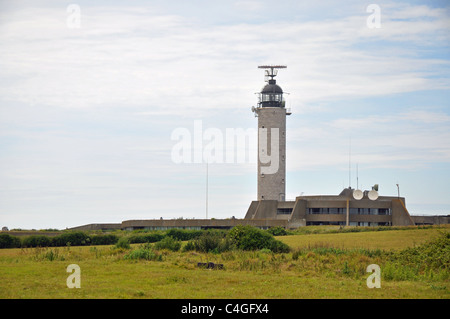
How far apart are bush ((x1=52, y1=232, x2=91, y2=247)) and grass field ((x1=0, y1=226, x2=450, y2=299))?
12.9 meters

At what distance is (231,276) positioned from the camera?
26.9 m

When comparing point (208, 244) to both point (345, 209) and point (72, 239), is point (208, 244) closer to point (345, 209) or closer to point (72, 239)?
point (72, 239)

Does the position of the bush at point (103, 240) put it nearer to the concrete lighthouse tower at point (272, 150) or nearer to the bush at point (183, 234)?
the bush at point (183, 234)

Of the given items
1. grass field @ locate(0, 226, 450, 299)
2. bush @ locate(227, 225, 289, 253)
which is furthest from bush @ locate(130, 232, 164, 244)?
grass field @ locate(0, 226, 450, 299)

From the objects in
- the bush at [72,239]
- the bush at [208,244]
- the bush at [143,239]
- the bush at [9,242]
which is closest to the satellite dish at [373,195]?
the bush at [143,239]

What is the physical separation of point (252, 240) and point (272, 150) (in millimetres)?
A: 53233

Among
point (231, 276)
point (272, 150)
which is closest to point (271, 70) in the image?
point (272, 150)

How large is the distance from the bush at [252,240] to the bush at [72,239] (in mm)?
16201

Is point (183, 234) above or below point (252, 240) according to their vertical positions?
below
